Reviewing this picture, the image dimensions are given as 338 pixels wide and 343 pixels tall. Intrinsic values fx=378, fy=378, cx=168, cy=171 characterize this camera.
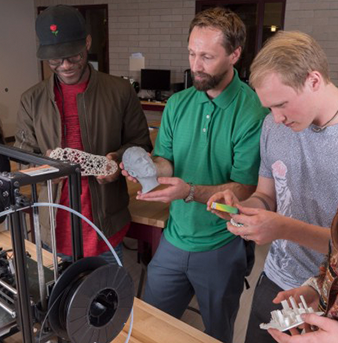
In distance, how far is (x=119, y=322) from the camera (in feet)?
2.54

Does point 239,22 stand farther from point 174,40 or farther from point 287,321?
point 174,40

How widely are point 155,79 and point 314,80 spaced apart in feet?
18.4

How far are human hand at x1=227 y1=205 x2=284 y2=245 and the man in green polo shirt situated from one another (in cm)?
35

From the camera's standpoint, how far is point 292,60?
1019 millimetres

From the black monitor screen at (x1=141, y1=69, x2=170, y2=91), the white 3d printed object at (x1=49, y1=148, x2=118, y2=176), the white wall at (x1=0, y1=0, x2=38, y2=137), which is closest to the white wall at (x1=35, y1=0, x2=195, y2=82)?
the black monitor screen at (x1=141, y1=69, x2=170, y2=91)

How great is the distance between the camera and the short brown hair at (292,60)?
102cm

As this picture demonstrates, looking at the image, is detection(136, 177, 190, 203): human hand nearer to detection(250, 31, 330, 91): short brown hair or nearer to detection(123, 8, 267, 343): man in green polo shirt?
detection(123, 8, 267, 343): man in green polo shirt

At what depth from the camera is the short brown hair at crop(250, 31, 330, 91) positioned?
3.34 ft

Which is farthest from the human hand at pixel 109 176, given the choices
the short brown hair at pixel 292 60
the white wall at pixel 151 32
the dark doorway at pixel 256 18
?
the white wall at pixel 151 32

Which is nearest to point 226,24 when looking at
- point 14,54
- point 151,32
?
point 151,32

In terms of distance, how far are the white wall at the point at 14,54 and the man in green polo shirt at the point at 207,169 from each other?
5964 millimetres

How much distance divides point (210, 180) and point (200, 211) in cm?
13

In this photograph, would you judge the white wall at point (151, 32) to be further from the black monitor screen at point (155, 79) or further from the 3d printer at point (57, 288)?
the 3d printer at point (57, 288)

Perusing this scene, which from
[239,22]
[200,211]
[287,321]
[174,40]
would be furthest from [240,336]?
[174,40]
